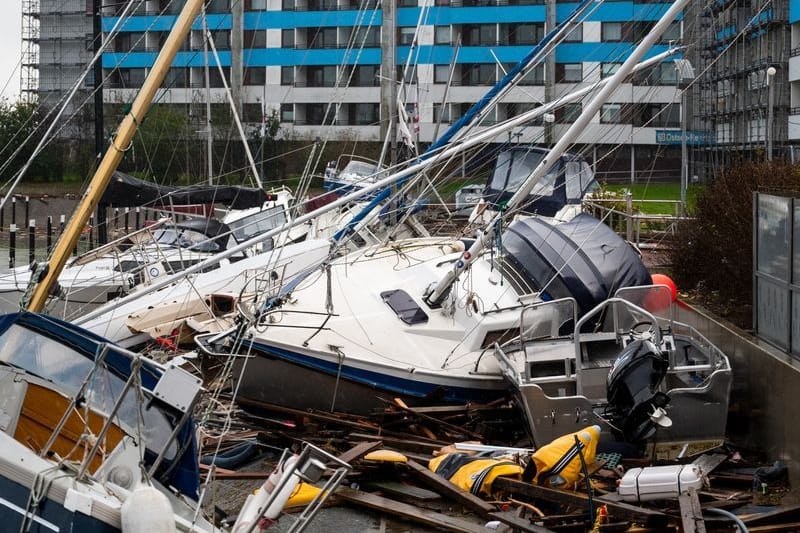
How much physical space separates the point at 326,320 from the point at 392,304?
107 centimetres

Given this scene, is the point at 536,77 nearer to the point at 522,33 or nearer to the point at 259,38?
the point at 522,33

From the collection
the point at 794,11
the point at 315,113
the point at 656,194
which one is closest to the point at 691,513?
the point at 656,194

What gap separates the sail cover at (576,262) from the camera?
49.7ft

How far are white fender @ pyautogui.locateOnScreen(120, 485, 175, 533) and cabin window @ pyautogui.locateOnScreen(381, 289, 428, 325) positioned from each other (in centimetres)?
718

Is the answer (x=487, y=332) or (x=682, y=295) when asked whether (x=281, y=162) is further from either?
(x=487, y=332)

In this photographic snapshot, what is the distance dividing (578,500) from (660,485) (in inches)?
30.3

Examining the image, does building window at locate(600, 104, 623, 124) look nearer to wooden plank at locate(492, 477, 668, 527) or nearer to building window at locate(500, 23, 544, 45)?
wooden plank at locate(492, 477, 668, 527)

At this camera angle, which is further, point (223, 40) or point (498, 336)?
point (223, 40)

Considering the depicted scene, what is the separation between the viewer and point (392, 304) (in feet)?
49.3

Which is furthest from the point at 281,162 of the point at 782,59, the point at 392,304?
the point at 392,304

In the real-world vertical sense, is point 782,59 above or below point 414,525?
above

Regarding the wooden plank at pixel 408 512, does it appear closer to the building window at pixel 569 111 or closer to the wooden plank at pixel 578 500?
the wooden plank at pixel 578 500

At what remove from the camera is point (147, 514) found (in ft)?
25.4

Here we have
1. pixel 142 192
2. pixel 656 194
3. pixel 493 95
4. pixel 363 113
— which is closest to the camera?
pixel 493 95
